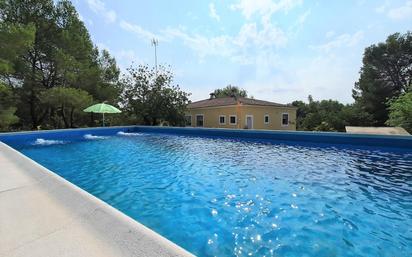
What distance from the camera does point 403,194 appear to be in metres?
4.72

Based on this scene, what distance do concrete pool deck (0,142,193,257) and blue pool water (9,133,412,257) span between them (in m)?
1.09

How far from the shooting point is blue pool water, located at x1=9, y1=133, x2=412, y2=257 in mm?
3025

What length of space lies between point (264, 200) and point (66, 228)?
319 cm

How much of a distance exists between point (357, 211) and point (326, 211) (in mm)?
512

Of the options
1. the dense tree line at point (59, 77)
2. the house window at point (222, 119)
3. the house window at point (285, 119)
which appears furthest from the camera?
the house window at point (285, 119)

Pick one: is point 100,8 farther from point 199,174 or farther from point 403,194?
point 403,194

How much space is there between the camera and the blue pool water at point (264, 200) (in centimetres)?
303

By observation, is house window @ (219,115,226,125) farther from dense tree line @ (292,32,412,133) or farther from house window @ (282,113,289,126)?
dense tree line @ (292,32,412,133)

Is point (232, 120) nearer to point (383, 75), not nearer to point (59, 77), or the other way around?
point (59, 77)

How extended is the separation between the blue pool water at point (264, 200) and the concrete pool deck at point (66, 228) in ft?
3.59

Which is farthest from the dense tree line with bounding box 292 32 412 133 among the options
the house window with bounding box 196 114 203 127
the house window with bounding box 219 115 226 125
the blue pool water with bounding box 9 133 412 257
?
the blue pool water with bounding box 9 133 412 257

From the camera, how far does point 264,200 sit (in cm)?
439

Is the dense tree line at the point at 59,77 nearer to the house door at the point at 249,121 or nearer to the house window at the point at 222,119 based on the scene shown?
the house window at the point at 222,119

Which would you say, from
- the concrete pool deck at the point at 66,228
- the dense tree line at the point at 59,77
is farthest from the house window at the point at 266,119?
the concrete pool deck at the point at 66,228
